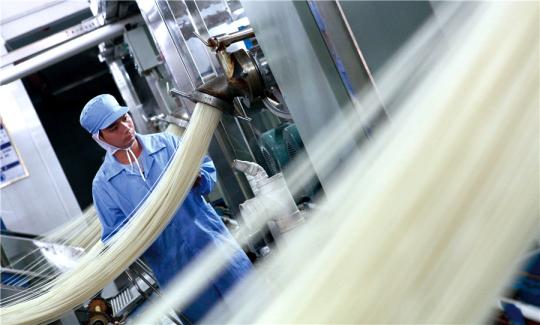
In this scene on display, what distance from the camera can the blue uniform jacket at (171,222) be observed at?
2.09 metres

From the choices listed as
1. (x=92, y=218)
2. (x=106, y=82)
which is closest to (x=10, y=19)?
(x=92, y=218)

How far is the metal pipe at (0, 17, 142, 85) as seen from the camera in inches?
126

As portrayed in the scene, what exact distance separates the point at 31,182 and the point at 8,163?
0.23 m

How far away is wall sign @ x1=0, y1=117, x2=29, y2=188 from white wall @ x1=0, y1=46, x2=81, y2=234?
0.03 meters

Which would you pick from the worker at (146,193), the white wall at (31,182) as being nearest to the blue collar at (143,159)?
the worker at (146,193)

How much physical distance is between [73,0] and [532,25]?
14.9 ft

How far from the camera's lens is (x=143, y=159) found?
213cm

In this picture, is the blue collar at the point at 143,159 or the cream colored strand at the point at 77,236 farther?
the cream colored strand at the point at 77,236

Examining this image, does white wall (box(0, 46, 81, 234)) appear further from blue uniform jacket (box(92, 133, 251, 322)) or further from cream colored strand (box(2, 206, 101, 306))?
blue uniform jacket (box(92, 133, 251, 322))

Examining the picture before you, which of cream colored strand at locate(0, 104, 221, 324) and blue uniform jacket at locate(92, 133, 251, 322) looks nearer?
cream colored strand at locate(0, 104, 221, 324)

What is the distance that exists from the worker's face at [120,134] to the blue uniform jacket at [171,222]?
6 cm

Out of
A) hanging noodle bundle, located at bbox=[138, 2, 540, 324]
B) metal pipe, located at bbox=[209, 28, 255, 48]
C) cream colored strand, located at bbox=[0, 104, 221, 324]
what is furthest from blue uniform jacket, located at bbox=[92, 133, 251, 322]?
hanging noodle bundle, located at bbox=[138, 2, 540, 324]

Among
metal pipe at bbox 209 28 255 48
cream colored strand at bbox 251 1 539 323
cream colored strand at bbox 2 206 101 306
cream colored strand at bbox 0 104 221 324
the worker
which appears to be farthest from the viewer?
cream colored strand at bbox 2 206 101 306

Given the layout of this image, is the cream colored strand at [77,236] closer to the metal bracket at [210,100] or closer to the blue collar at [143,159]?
the blue collar at [143,159]
